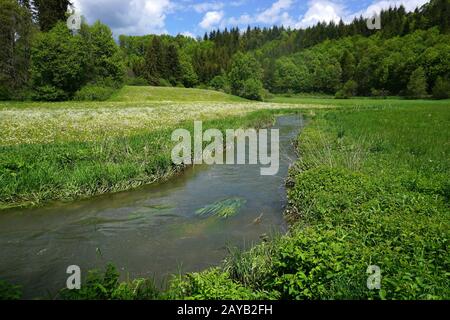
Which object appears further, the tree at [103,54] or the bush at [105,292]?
the tree at [103,54]

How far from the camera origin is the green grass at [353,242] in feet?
17.6

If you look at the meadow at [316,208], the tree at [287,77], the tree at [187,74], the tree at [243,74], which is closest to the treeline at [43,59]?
the tree at [243,74]

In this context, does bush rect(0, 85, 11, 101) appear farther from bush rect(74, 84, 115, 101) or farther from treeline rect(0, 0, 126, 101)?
bush rect(74, 84, 115, 101)

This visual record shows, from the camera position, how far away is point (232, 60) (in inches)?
4929

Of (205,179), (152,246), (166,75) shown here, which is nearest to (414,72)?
(166,75)

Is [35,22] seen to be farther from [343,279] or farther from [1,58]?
[343,279]

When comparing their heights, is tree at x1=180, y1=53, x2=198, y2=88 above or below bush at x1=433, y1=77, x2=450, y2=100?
above

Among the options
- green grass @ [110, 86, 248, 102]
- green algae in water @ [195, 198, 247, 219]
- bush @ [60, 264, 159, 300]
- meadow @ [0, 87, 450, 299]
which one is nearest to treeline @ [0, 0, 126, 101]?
green grass @ [110, 86, 248, 102]

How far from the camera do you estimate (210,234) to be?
9672 mm

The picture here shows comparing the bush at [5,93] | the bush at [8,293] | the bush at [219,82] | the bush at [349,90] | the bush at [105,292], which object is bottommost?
the bush at [105,292]

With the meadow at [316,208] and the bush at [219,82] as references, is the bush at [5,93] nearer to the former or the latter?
the meadow at [316,208]

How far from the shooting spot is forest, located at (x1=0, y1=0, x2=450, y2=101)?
57638 mm

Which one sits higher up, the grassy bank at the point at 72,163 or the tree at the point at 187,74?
the tree at the point at 187,74

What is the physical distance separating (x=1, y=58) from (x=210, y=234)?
6213 centimetres
